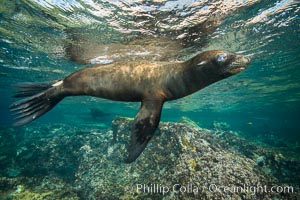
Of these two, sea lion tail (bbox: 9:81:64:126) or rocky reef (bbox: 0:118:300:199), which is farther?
rocky reef (bbox: 0:118:300:199)

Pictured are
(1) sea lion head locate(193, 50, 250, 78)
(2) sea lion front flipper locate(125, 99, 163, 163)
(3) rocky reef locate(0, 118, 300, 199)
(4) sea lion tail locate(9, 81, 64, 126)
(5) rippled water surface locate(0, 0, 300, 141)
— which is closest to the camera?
(1) sea lion head locate(193, 50, 250, 78)

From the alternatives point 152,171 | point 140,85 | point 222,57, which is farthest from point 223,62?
point 152,171

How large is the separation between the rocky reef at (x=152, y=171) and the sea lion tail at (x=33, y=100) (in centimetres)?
359

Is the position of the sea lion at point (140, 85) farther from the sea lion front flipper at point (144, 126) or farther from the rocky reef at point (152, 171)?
the rocky reef at point (152, 171)

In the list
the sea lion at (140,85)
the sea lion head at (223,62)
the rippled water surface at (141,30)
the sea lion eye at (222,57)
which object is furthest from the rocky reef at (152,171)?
the rippled water surface at (141,30)

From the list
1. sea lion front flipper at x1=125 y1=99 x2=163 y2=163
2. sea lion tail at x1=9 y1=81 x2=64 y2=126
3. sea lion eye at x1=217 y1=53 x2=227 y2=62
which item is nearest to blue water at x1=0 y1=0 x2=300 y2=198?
sea lion tail at x1=9 y1=81 x2=64 y2=126

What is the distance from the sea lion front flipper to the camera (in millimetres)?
3347

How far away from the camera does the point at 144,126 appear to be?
352cm

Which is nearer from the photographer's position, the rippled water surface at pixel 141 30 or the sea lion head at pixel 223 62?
the sea lion head at pixel 223 62

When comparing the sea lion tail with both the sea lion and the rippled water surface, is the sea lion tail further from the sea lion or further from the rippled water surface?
the rippled water surface

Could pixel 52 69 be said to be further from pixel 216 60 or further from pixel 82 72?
pixel 216 60

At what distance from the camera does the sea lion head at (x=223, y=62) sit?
10.5 ft

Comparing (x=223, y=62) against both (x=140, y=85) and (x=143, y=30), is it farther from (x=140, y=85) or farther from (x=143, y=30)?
(x=143, y=30)

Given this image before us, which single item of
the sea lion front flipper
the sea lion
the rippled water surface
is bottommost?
the sea lion front flipper
